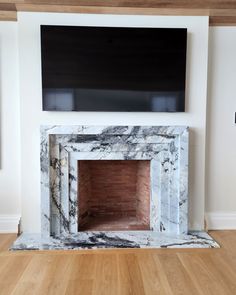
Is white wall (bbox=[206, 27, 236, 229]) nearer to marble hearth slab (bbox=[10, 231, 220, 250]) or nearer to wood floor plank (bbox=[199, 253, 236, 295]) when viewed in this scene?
marble hearth slab (bbox=[10, 231, 220, 250])

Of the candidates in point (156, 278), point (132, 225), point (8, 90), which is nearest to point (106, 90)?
point (8, 90)

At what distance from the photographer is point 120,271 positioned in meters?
2.02

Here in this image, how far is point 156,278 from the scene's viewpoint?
6.31 feet

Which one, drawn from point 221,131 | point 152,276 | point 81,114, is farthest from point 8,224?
point 221,131

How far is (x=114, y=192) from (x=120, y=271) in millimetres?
1183

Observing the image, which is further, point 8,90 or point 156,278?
point 8,90

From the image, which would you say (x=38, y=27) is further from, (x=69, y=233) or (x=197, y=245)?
(x=197, y=245)

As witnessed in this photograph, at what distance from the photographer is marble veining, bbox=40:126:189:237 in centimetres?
261

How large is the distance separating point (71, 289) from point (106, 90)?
5.79 ft

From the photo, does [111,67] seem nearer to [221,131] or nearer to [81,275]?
[221,131]

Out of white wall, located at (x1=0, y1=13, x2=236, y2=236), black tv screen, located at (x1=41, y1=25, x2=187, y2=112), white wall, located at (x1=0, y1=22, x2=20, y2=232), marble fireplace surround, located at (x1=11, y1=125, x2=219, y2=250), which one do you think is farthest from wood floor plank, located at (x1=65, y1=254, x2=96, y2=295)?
black tv screen, located at (x1=41, y1=25, x2=187, y2=112)

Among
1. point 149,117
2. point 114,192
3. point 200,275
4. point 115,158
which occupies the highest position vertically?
point 149,117

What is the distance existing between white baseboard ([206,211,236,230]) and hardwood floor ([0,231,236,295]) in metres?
0.41

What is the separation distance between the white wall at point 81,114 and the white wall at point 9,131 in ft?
0.58
